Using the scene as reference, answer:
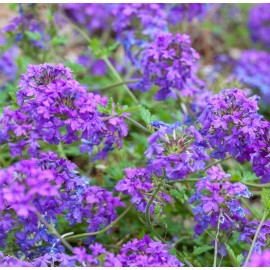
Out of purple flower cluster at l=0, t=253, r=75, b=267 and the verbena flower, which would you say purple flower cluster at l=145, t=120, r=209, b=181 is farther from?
purple flower cluster at l=0, t=253, r=75, b=267

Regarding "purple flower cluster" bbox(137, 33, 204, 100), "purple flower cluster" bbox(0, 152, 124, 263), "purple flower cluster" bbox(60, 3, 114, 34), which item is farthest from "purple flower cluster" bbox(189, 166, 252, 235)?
"purple flower cluster" bbox(60, 3, 114, 34)

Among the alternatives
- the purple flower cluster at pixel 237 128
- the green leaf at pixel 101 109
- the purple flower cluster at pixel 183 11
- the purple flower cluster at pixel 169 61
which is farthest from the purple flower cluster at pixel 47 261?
the purple flower cluster at pixel 183 11

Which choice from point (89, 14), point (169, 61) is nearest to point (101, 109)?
point (169, 61)

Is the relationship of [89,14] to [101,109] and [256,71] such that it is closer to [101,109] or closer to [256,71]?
[256,71]

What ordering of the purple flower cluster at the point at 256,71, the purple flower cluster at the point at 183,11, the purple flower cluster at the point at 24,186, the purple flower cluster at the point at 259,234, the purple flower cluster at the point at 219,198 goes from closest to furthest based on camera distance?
the purple flower cluster at the point at 24,186, the purple flower cluster at the point at 219,198, the purple flower cluster at the point at 259,234, the purple flower cluster at the point at 183,11, the purple flower cluster at the point at 256,71

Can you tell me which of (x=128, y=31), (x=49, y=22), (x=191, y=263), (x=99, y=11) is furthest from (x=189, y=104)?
(x=99, y=11)

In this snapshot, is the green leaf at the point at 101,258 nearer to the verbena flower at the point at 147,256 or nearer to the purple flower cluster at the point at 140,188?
the verbena flower at the point at 147,256

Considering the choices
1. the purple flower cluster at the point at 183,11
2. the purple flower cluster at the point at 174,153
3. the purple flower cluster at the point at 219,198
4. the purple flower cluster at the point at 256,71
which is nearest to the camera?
the purple flower cluster at the point at 174,153
